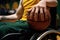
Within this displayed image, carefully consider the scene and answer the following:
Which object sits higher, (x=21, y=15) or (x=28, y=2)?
(x=28, y=2)

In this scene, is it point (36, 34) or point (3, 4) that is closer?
point (36, 34)

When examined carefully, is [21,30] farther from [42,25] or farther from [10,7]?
[10,7]

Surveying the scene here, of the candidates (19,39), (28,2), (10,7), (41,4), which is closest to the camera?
(41,4)

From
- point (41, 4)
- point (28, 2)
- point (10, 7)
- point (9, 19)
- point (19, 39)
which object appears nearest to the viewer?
point (41, 4)

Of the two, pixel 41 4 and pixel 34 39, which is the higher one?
pixel 41 4

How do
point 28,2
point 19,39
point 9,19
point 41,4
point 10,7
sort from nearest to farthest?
point 41,4 < point 19,39 < point 28,2 < point 9,19 < point 10,7

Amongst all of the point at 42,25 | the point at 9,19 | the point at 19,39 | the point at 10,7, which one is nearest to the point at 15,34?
the point at 19,39

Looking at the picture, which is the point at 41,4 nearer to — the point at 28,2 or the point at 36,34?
the point at 36,34

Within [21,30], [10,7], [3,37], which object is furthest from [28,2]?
[10,7]

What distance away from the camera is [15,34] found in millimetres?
1272

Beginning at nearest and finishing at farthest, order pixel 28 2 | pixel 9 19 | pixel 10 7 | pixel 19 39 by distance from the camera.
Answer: pixel 19 39 < pixel 28 2 < pixel 9 19 < pixel 10 7

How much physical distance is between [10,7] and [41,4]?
2.98 m

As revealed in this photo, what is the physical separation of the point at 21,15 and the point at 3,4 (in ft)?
7.39

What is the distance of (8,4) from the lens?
4191mm
